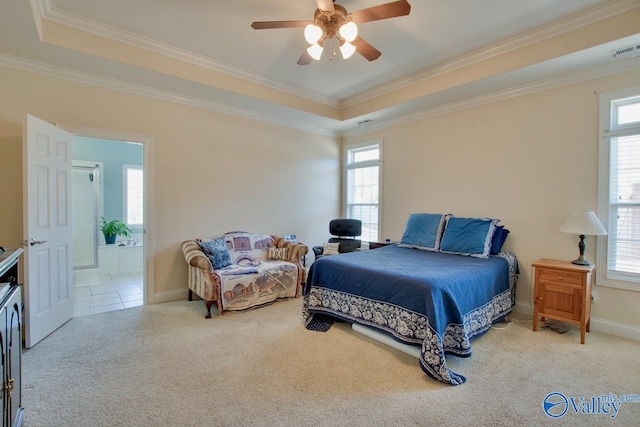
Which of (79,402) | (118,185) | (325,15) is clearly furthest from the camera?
(118,185)

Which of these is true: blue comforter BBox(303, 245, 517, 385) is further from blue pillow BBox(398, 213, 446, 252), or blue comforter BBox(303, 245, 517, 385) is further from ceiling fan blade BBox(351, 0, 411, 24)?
ceiling fan blade BBox(351, 0, 411, 24)

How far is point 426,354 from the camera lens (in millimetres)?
2193

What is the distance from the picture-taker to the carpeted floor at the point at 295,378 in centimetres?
180

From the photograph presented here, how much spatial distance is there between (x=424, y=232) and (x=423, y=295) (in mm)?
1754

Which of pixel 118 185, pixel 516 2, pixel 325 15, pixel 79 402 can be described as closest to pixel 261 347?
pixel 79 402

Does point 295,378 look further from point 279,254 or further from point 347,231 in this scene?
point 347,231

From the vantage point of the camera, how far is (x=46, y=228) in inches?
113

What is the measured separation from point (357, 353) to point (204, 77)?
3.52m

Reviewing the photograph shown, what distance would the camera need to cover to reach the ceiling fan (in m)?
2.08

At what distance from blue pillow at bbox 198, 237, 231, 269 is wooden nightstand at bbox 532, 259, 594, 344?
3.59m

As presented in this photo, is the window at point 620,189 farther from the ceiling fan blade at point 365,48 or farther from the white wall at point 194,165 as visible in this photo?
the white wall at point 194,165

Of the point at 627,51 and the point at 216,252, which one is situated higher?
the point at 627,51

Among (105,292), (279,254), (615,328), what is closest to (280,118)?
(279,254)

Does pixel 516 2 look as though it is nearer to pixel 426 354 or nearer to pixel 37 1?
pixel 426 354
